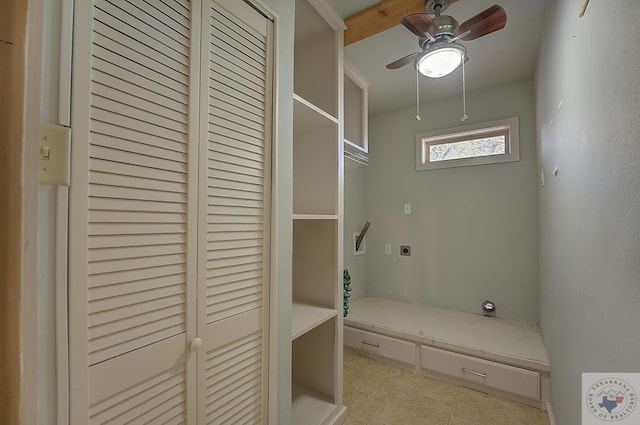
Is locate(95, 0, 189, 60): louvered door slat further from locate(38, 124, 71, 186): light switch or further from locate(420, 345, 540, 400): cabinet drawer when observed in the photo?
locate(420, 345, 540, 400): cabinet drawer

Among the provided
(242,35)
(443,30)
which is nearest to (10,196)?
(242,35)

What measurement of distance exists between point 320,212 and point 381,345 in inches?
55.0

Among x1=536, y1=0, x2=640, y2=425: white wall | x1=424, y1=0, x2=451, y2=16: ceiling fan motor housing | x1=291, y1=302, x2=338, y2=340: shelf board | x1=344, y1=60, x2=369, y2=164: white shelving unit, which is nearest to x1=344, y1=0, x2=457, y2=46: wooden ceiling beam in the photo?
x1=424, y1=0, x2=451, y2=16: ceiling fan motor housing

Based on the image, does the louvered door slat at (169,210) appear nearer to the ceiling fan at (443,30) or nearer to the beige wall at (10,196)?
the beige wall at (10,196)

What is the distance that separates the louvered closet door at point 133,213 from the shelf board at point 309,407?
0.88 meters

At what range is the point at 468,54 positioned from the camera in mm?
2133

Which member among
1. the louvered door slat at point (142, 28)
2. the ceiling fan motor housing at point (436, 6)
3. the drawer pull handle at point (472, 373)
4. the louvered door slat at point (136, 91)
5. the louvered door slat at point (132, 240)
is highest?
the ceiling fan motor housing at point (436, 6)

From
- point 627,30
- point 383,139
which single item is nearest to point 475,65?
point 383,139

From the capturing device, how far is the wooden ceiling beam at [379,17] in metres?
1.55

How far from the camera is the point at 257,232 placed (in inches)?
41.9

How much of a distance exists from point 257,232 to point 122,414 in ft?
2.04

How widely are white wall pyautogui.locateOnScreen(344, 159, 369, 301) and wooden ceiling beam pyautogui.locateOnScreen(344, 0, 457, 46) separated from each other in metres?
1.40

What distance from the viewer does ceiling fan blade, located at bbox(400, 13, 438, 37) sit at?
1.37m

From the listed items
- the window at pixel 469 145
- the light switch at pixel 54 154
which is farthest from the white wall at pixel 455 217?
the light switch at pixel 54 154
